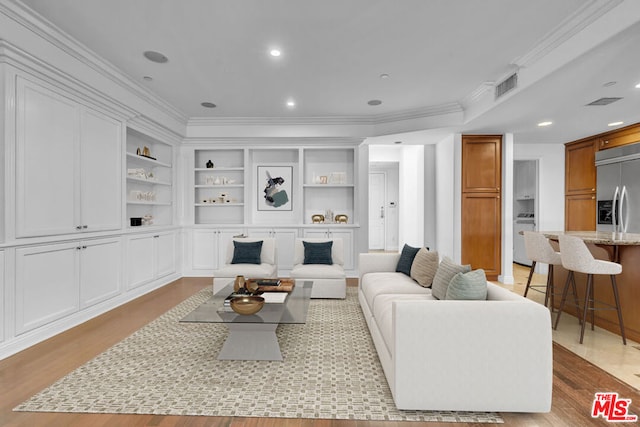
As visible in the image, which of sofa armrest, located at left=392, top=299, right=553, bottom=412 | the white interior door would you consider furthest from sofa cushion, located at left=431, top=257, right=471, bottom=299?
the white interior door

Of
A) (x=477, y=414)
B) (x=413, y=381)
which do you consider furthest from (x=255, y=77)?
(x=477, y=414)

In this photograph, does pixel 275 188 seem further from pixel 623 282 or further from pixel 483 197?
pixel 623 282

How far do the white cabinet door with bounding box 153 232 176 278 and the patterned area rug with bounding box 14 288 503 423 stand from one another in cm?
219

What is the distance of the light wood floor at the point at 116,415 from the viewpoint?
70.0 inches

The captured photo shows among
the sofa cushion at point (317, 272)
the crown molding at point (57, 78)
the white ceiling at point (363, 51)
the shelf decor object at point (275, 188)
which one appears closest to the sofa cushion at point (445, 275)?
the sofa cushion at point (317, 272)

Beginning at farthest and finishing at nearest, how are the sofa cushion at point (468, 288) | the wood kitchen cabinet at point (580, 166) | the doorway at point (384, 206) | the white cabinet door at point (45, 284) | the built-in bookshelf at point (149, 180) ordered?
the doorway at point (384, 206)
the wood kitchen cabinet at point (580, 166)
the built-in bookshelf at point (149, 180)
the white cabinet door at point (45, 284)
the sofa cushion at point (468, 288)

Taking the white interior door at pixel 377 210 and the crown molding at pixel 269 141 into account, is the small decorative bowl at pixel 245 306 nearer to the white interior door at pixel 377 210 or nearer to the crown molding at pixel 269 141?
the crown molding at pixel 269 141

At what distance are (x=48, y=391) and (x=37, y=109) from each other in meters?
2.40

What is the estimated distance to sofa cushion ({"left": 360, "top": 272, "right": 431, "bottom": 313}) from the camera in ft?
9.60

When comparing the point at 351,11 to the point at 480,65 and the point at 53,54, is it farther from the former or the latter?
the point at 53,54

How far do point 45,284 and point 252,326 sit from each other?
6.72 ft

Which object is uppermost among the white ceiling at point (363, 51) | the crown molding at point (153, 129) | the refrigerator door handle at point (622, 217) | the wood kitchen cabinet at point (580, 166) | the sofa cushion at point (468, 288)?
the white ceiling at point (363, 51)

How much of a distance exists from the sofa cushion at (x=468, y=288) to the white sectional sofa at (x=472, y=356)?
226 mm

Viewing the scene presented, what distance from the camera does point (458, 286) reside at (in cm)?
206
